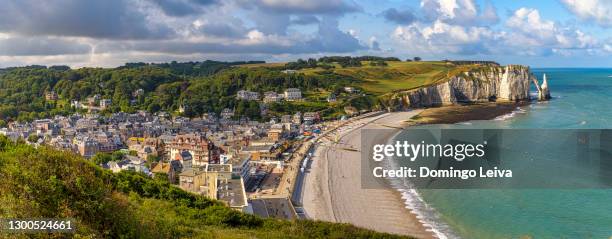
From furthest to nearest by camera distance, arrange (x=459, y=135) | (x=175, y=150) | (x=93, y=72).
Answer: (x=93, y=72)
(x=459, y=135)
(x=175, y=150)

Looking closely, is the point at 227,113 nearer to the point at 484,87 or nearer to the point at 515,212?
the point at 484,87

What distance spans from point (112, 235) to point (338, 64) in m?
93.7

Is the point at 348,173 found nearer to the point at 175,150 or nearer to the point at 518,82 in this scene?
the point at 175,150

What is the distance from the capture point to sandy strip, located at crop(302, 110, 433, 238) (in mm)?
17656

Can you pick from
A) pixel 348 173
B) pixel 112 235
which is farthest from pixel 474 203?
pixel 112 235

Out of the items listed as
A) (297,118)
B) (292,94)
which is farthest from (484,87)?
(297,118)

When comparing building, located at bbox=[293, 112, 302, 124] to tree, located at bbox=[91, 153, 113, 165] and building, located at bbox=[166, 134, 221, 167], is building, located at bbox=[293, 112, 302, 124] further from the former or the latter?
tree, located at bbox=[91, 153, 113, 165]

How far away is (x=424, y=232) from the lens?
658 inches

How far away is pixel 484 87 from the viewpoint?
69.9 metres

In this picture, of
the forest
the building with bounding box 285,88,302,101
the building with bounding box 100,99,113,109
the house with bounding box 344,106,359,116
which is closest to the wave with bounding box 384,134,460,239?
the house with bounding box 344,106,359,116

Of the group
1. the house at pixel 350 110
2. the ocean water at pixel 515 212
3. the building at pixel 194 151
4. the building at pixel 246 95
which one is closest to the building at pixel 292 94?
the building at pixel 246 95

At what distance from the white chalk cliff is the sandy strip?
38.1 m

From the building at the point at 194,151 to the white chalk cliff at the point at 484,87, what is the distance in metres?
41.0

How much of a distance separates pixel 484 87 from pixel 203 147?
50937mm
